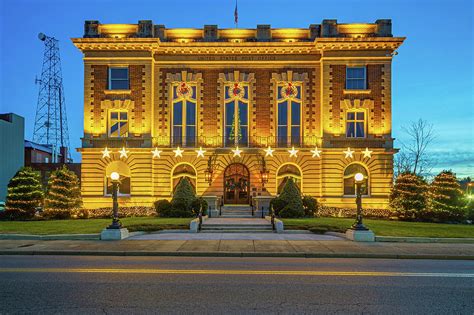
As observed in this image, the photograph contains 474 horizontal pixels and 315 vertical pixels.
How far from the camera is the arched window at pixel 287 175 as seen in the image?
32.2 m

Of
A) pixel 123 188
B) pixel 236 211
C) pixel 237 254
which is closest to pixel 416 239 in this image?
pixel 237 254

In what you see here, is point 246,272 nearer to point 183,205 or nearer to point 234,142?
point 183,205

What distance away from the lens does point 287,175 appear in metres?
32.2

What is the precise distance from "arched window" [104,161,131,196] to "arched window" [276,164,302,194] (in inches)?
450

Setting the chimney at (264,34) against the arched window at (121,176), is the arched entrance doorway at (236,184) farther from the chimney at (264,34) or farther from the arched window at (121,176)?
the chimney at (264,34)

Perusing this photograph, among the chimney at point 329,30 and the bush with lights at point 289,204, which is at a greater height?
the chimney at point 329,30

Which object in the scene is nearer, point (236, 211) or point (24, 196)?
point (24, 196)

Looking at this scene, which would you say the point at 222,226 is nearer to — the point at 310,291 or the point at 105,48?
the point at 310,291

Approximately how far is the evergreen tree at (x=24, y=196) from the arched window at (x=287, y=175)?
16754 mm

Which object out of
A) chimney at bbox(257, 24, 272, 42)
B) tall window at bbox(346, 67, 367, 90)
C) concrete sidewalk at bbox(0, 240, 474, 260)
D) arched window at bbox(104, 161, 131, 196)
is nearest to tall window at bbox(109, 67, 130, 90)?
arched window at bbox(104, 161, 131, 196)

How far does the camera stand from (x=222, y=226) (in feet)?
73.3

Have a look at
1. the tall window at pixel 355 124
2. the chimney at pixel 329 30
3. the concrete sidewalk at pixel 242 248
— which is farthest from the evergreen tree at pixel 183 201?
the chimney at pixel 329 30

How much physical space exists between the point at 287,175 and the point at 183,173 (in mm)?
7922

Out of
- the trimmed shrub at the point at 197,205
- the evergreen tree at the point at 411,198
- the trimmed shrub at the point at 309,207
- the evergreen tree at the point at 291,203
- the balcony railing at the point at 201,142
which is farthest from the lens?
the balcony railing at the point at 201,142
